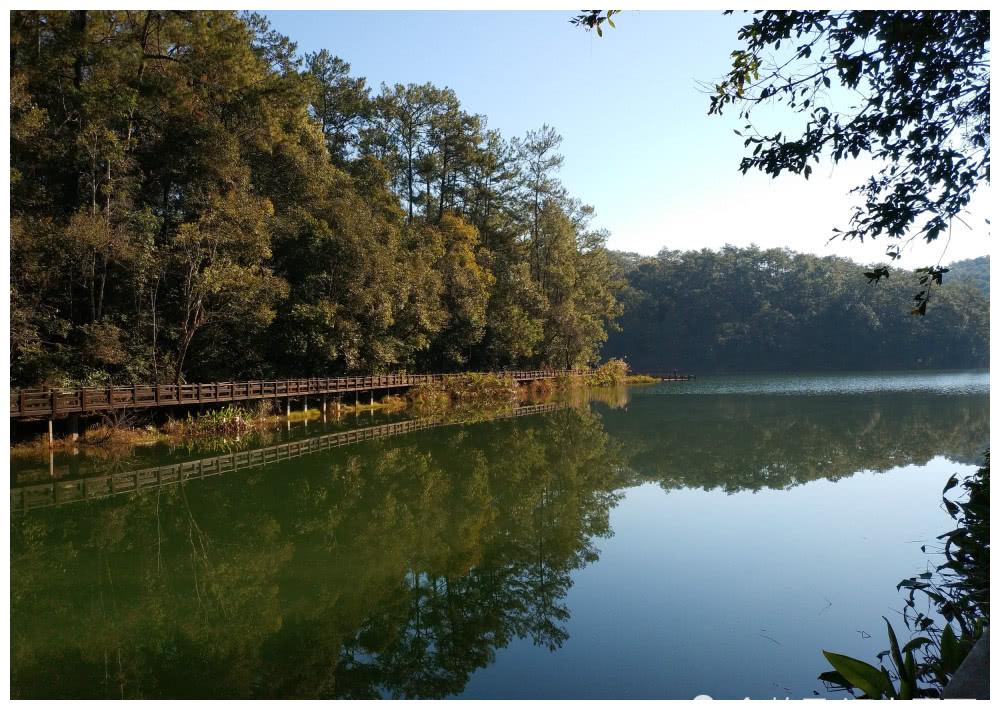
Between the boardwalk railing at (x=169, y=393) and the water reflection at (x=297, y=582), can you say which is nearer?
the water reflection at (x=297, y=582)

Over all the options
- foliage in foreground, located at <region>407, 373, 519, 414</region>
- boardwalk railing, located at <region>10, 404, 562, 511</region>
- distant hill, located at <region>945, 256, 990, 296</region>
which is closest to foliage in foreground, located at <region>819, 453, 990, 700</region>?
boardwalk railing, located at <region>10, 404, 562, 511</region>

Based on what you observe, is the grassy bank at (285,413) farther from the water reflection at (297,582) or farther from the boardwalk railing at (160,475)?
the water reflection at (297,582)

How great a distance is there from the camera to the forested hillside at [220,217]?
17.4 m

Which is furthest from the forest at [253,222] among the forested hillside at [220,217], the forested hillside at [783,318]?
the forested hillside at [783,318]

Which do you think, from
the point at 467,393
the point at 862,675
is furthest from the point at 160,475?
the point at 467,393

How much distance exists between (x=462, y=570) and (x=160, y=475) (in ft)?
25.5

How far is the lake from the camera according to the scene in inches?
205

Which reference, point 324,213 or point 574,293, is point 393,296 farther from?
point 574,293

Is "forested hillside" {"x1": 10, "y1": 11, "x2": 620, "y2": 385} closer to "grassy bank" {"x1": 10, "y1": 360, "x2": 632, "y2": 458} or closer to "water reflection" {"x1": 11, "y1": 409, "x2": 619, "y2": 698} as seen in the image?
"grassy bank" {"x1": 10, "y1": 360, "x2": 632, "y2": 458}

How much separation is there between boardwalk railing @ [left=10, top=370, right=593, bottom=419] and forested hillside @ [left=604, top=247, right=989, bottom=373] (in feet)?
135

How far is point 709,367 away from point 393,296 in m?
49.2

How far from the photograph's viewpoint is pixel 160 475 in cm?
1298

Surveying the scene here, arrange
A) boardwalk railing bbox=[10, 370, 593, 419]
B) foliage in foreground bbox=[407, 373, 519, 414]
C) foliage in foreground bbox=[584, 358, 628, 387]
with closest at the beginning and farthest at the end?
boardwalk railing bbox=[10, 370, 593, 419] < foliage in foreground bbox=[407, 373, 519, 414] < foliage in foreground bbox=[584, 358, 628, 387]

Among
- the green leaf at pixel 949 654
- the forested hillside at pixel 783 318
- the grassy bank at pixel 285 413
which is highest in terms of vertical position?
the forested hillside at pixel 783 318
